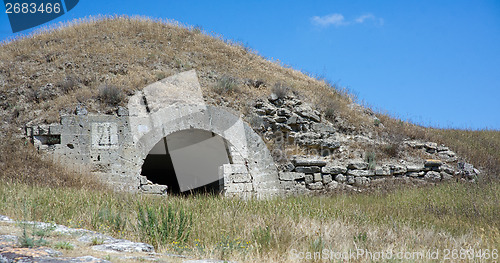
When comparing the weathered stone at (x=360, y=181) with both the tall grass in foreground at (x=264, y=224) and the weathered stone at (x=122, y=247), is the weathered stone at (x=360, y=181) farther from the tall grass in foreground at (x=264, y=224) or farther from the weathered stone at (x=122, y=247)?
the weathered stone at (x=122, y=247)

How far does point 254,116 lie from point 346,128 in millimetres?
3024

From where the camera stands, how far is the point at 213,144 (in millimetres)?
12211

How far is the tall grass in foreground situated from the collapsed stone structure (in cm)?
223

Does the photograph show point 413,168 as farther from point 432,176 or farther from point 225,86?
point 225,86

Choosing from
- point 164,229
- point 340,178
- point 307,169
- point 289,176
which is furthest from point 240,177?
point 164,229

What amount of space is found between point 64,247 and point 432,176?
417 inches

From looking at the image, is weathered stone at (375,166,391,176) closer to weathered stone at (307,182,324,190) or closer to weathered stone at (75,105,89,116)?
weathered stone at (307,182,324,190)

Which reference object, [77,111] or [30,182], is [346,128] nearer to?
[77,111]

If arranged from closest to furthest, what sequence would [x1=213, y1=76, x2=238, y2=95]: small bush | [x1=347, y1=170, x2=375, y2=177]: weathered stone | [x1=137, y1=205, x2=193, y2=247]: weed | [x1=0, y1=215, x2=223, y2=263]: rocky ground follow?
[x1=0, y1=215, x2=223, y2=263]: rocky ground < [x1=137, y1=205, x2=193, y2=247]: weed < [x1=347, y1=170, x2=375, y2=177]: weathered stone < [x1=213, y1=76, x2=238, y2=95]: small bush

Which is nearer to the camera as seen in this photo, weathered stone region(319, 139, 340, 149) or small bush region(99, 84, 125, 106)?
small bush region(99, 84, 125, 106)

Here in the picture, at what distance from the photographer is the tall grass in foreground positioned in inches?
206

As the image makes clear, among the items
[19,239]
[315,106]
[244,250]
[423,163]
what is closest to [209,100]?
[315,106]

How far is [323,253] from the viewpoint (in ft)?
16.3

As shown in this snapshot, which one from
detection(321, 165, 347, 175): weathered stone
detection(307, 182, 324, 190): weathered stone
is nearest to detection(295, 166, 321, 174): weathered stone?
detection(321, 165, 347, 175): weathered stone
